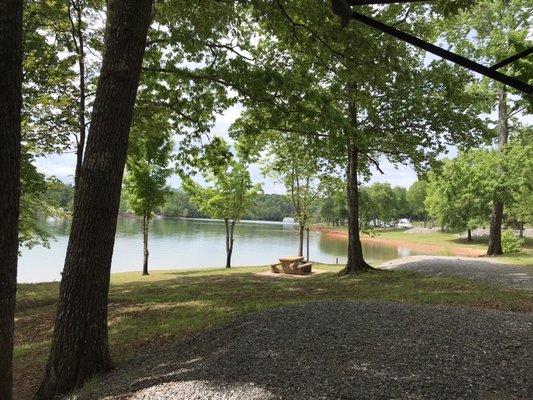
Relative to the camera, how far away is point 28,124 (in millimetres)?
11258

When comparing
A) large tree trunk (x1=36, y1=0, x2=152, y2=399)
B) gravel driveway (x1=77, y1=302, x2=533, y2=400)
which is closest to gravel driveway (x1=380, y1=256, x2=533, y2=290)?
gravel driveway (x1=77, y1=302, x2=533, y2=400)

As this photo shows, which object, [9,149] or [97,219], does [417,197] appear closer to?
[97,219]

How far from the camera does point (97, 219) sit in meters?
4.79

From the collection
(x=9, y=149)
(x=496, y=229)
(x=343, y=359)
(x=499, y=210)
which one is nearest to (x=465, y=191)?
(x=499, y=210)

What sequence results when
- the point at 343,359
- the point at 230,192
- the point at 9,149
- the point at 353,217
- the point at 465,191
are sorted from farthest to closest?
the point at 465,191, the point at 230,192, the point at 353,217, the point at 343,359, the point at 9,149

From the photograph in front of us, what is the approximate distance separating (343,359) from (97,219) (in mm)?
3172

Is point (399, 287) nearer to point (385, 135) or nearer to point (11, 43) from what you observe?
point (385, 135)

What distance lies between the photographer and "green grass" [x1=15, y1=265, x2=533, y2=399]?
666 centimetres

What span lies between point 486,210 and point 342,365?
39.9m

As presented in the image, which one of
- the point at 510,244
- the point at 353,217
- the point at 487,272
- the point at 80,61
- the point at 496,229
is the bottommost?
the point at 487,272

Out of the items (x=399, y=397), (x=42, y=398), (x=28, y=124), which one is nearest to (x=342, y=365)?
(x=399, y=397)

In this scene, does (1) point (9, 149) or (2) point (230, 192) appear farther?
(2) point (230, 192)

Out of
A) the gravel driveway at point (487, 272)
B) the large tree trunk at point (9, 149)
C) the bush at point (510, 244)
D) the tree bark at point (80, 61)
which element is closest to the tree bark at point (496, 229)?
the bush at point (510, 244)

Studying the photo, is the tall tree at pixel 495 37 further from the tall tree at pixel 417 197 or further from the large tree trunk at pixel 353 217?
the tall tree at pixel 417 197
